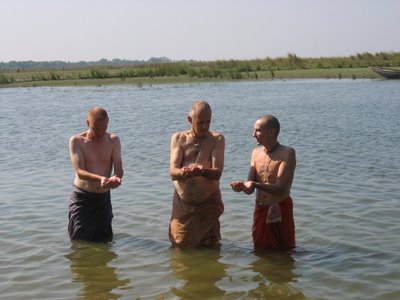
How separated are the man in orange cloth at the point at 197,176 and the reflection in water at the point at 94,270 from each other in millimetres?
909

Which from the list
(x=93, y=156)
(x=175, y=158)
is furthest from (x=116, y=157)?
(x=175, y=158)

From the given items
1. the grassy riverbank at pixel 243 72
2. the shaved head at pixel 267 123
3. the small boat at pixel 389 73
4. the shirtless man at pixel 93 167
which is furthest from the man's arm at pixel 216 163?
the grassy riverbank at pixel 243 72

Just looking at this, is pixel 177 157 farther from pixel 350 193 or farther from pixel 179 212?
pixel 350 193

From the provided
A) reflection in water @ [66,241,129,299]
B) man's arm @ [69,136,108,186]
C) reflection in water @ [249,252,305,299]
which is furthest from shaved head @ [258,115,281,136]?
reflection in water @ [66,241,129,299]

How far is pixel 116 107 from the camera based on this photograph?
2664 cm

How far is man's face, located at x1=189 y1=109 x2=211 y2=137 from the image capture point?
20.6 ft

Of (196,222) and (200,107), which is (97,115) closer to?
(200,107)

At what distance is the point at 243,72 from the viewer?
1885 inches

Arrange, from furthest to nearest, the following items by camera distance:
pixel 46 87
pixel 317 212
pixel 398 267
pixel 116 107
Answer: pixel 46 87
pixel 116 107
pixel 317 212
pixel 398 267

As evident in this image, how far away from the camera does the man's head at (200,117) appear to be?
6250 millimetres

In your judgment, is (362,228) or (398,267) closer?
(398,267)

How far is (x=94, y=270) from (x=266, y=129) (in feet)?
7.73

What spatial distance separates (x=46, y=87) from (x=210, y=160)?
129 feet

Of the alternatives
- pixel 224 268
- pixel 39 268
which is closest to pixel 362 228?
pixel 224 268
